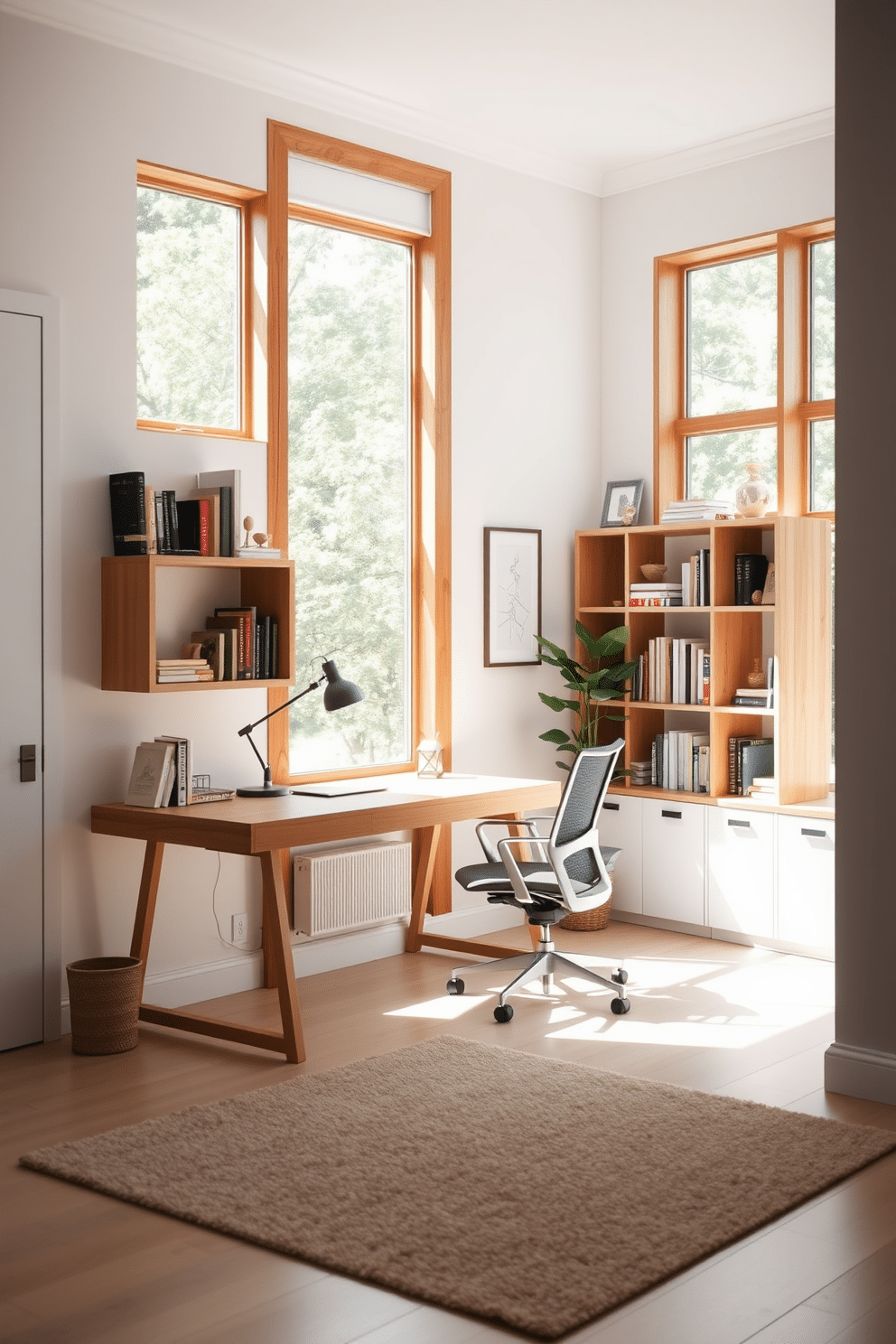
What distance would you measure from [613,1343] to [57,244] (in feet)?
11.9

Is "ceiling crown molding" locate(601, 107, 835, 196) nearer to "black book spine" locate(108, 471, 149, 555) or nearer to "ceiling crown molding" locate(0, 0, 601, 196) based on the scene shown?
"ceiling crown molding" locate(0, 0, 601, 196)

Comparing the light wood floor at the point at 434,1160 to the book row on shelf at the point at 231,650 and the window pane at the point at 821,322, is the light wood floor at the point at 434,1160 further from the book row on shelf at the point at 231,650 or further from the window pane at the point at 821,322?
the window pane at the point at 821,322

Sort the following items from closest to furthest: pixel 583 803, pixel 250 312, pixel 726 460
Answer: pixel 583 803 < pixel 250 312 < pixel 726 460

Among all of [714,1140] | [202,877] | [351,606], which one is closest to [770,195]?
[351,606]

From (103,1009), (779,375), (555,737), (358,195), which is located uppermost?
(358,195)

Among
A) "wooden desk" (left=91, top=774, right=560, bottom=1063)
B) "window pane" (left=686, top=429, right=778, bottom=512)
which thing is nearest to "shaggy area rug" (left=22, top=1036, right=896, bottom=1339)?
"wooden desk" (left=91, top=774, right=560, bottom=1063)

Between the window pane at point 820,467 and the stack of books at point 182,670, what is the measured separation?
9.23 ft

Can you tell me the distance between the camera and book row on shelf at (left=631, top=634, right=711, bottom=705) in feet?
19.3

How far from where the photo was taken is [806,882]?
18.1 feet

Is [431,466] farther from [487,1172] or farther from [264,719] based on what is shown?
[487,1172]

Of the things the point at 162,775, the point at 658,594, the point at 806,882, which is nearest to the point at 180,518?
the point at 162,775

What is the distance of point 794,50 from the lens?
4.93 m

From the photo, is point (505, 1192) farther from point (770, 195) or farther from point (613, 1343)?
point (770, 195)

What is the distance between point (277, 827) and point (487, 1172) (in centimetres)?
132
